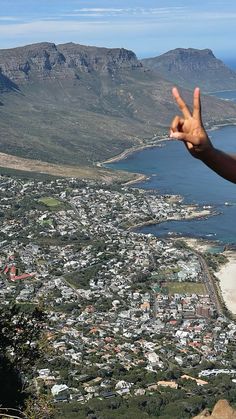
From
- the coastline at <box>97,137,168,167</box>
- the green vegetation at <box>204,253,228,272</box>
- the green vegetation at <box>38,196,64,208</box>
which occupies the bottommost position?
the coastline at <box>97,137,168,167</box>

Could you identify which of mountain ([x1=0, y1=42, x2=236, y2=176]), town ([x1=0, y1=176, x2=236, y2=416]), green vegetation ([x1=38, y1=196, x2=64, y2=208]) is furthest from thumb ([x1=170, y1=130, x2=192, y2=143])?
mountain ([x1=0, y1=42, x2=236, y2=176])

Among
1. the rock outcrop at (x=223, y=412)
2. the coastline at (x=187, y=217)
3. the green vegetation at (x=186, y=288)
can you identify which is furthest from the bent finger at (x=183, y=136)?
the coastline at (x=187, y=217)

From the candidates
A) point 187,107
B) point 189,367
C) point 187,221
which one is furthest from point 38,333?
point 187,221

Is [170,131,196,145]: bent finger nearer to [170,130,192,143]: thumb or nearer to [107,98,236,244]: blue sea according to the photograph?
[170,130,192,143]: thumb

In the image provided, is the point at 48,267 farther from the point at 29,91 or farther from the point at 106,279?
the point at 29,91

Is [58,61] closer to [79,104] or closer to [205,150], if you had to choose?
[79,104]
